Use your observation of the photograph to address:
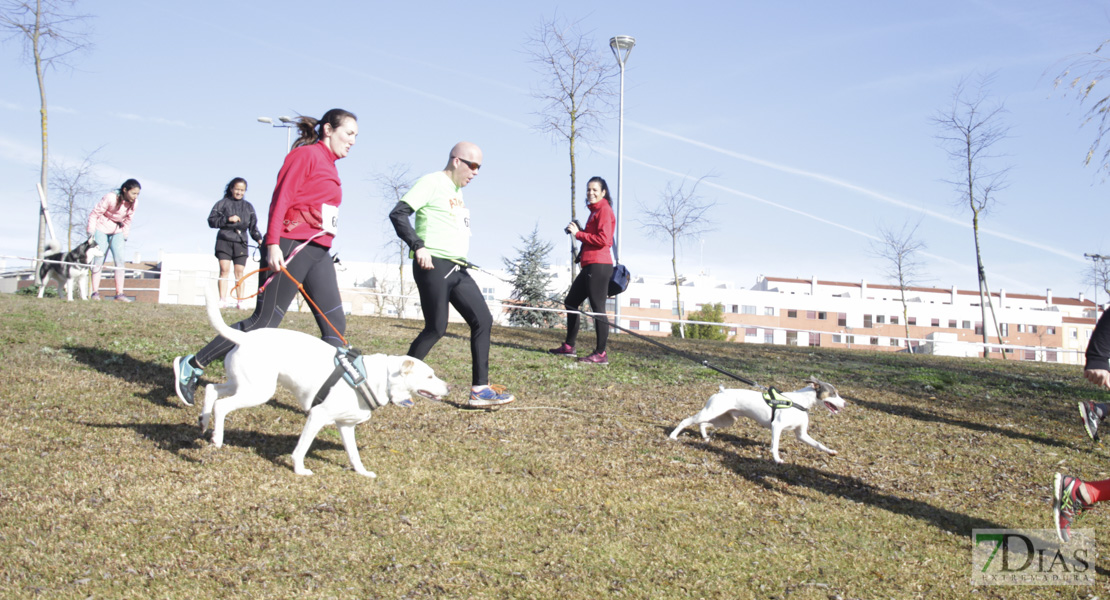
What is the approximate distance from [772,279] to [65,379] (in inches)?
3502

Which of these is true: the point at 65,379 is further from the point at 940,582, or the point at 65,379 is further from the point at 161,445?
the point at 940,582

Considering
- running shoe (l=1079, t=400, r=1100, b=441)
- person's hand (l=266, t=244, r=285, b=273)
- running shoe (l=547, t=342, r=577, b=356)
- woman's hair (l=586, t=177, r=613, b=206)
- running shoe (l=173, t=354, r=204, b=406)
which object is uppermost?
woman's hair (l=586, t=177, r=613, b=206)

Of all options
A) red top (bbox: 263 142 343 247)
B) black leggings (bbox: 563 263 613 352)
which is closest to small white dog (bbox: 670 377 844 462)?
black leggings (bbox: 563 263 613 352)

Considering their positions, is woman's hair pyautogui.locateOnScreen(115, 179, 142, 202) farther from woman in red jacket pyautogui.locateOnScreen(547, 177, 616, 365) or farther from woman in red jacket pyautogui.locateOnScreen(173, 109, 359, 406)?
woman in red jacket pyautogui.locateOnScreen(173, 109, 359, 406)

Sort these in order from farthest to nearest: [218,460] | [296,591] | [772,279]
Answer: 1. [772,279]
2. [218,460]
3. [296,591]

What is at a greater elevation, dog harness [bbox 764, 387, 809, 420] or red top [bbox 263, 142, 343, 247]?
red top [bbox 263, 142, 343, 247]

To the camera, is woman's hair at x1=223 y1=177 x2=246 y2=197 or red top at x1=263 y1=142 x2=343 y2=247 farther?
woman's hair at x1=223 y1=177 x2=246 y2=197

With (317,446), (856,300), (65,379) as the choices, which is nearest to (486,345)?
(317,446)

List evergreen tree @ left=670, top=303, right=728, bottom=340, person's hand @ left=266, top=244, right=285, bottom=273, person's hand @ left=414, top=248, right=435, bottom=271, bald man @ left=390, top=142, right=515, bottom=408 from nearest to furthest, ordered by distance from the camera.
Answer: person's hand @ left=266, top=244, right=285, bottom=273
person's hand @ left=414, top=248, right=435, bottom=271
bald man @ left=390, top=142, right=515, bottom=408
evergreen tree @ left=670, top=303, right=728, bottom=340

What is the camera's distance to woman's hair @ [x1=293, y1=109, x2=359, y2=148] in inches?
213

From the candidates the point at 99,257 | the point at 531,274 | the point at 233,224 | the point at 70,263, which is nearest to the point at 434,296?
the point at 233,224

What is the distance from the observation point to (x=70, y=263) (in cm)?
1227

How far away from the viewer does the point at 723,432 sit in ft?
21.9

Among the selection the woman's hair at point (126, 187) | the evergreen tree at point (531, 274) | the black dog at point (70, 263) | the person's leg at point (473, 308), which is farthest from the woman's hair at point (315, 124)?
the evergreen tree at point (531, 274)
